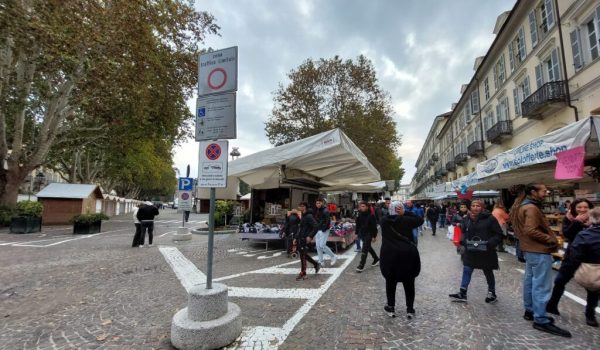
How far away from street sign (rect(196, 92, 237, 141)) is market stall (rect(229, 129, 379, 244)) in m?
5.22

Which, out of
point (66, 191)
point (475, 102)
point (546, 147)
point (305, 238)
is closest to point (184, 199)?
point (305, 238)

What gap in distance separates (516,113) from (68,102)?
27765 mm

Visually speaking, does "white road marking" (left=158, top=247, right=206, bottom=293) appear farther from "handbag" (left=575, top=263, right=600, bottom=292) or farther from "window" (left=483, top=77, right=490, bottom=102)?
"window" (left=483, top=77, right=490, bottom=102)

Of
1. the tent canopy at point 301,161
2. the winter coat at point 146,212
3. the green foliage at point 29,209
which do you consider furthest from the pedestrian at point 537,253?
the green foliage at point 29,209

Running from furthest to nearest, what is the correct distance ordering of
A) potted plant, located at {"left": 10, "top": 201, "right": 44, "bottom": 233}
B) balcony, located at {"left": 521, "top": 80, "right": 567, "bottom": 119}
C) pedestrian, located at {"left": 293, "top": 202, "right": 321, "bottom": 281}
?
balcony, located at {"left": 521, "top": 80, "right": 567, "bottom": 119} < potted plant, located at {"left": 10, "top": 201, "right": 44, "bottom": 233} < pedestrian, located at {"left": 293, "top": 202, "right": 321, "bottom": 281}

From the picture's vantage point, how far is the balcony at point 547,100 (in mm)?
14273

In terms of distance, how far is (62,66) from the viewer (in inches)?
485

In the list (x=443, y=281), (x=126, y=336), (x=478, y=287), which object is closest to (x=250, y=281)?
(x=126, y=336)

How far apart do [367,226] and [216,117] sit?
16.4ft

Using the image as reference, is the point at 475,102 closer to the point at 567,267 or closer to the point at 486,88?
the point at 486,88

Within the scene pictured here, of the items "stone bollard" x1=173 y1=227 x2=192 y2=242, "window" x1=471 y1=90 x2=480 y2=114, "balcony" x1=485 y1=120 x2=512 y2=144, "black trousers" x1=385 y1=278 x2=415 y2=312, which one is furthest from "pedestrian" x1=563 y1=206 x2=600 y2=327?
"window" x1=471 y1=90 x2=480 y2=114

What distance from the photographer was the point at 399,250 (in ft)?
13.0

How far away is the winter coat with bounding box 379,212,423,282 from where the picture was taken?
12.8 ft

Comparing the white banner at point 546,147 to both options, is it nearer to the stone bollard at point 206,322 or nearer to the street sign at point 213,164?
the street sign at point 213,164
